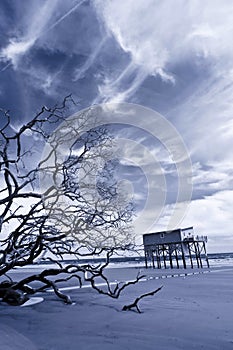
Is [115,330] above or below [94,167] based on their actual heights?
below

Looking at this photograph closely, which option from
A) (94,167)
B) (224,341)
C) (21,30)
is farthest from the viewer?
(94,167)

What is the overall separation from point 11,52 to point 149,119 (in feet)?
16.0

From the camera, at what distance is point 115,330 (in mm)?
4754

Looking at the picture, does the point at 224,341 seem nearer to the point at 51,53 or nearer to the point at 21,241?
the point at 21,241

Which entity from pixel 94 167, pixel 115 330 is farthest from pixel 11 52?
pixel 115 330

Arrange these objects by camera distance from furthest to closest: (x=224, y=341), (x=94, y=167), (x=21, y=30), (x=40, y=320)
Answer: (x=94, y=167) < (x=21, y=30) < (x=40, y=320) < (x=224, y=341)

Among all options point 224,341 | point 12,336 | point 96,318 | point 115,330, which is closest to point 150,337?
point 115,330

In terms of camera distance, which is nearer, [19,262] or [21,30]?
[21,30]

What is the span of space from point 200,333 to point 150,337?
2.79 feet

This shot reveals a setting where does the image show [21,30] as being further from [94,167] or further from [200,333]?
[200,333]

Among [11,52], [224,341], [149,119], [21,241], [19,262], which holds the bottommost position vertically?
[224,341]

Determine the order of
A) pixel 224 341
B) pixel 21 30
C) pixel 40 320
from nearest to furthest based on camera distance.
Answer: pixel 224 341
pixel 40 320
pixel 21 30

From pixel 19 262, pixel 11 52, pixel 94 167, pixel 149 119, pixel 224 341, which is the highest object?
pixel 11 52

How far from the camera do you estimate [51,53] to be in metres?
9.19
